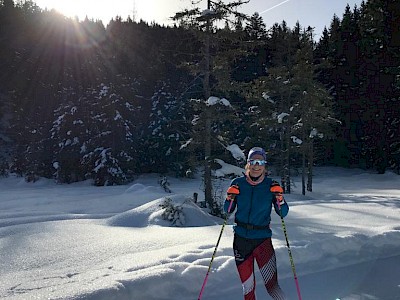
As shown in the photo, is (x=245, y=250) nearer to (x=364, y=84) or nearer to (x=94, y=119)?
(x=94, y=119)

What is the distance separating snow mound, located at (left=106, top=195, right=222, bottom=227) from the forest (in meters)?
10.4

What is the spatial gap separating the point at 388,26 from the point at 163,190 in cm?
2687

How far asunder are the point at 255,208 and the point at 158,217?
7353 mm

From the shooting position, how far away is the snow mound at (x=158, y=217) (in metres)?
10.9

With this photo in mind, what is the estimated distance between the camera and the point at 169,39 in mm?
38125

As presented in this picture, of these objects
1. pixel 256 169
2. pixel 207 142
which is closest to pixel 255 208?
pixel 256 169

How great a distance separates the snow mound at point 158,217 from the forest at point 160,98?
10.4 meters

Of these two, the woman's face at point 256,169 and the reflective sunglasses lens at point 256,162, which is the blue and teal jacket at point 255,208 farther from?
the reflective sunglasses lens at point 256,162

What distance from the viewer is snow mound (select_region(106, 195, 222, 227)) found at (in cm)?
1094

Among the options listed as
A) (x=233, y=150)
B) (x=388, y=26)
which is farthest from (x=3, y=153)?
(x=388, y=26)

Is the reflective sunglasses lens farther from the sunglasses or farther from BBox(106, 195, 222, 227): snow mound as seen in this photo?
BBox(106, 195, 222, 227): snow mound

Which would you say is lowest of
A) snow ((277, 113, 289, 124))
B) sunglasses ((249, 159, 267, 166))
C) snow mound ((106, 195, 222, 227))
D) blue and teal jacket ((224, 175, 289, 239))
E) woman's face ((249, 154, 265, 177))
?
snow mound ((106, 195, 222, 227))

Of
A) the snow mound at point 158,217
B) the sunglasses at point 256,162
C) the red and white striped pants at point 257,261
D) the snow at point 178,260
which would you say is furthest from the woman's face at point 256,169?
the snow mound at point 158,217

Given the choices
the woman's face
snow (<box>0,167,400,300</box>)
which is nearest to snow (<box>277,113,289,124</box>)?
snow (<box>0,167,400,300</box>)
